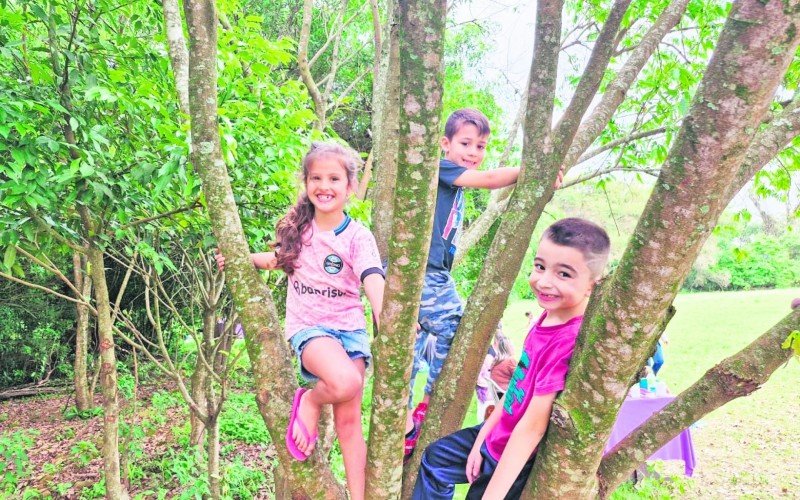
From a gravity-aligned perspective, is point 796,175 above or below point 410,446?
above

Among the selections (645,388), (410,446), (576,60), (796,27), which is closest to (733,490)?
(645,388)

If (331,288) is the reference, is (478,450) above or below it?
below

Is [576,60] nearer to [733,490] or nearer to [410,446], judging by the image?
[410,446]

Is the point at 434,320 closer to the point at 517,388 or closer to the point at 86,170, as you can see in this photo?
the point at 517,388

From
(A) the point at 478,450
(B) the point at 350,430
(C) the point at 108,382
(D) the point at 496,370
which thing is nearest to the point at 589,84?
(A) the point at 478,450

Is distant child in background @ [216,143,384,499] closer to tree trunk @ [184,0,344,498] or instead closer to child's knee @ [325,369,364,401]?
child's knee @ [325,369,364,401]

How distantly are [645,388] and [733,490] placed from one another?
6.25 feet

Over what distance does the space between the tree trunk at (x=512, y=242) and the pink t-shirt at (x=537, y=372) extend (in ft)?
0.43

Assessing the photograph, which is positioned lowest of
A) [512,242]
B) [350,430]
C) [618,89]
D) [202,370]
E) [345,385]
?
[202,370]

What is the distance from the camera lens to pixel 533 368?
1587 mm

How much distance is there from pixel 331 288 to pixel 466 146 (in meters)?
0.98

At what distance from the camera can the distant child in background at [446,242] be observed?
2301mm

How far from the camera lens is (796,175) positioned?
15.4ft

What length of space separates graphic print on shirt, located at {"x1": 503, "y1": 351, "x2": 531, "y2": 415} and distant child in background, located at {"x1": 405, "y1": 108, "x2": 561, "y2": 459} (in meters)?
0.59
